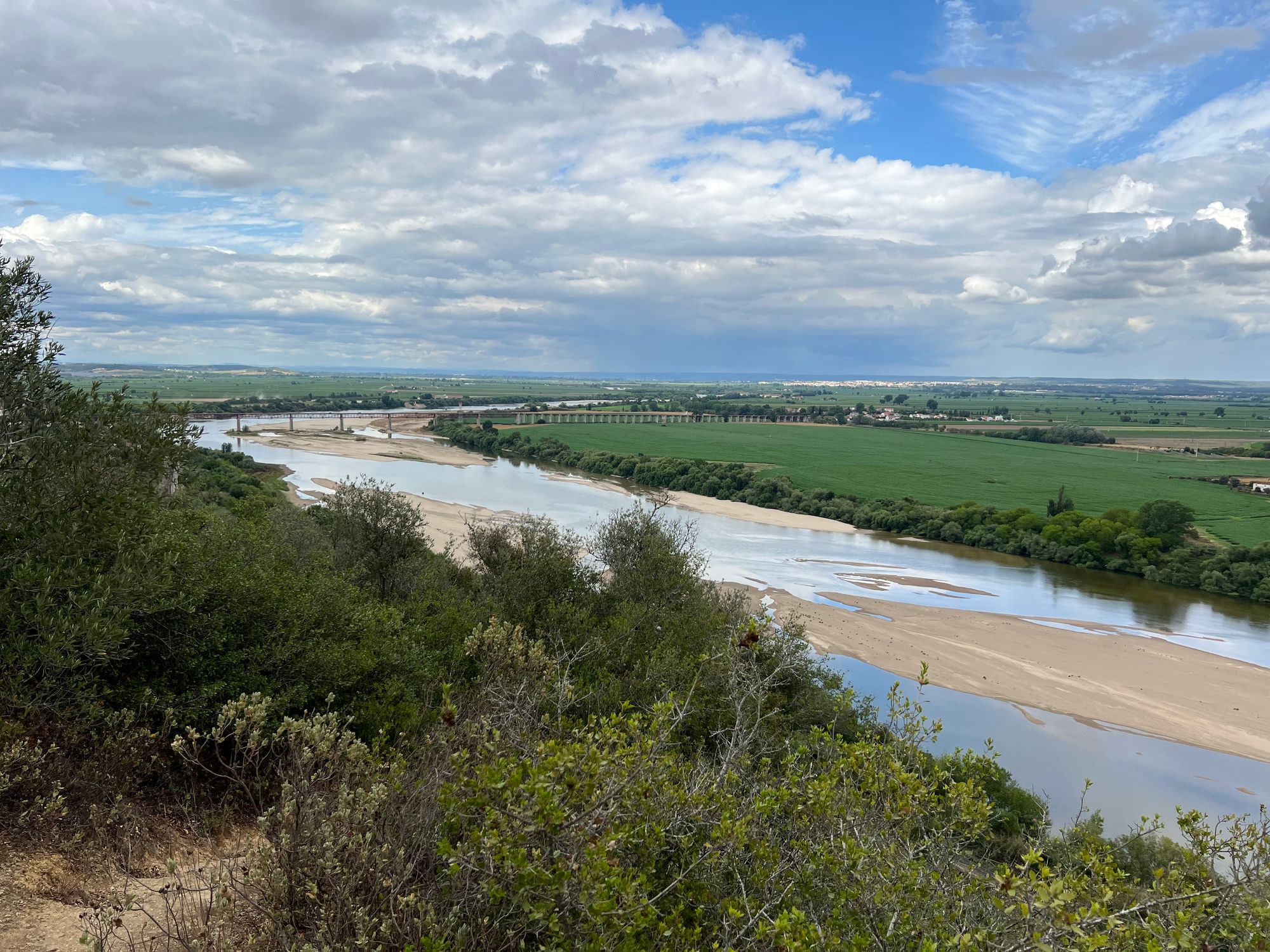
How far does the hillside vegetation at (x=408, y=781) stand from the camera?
4141mm

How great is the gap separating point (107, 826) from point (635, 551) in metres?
13.9

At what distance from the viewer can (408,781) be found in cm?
559

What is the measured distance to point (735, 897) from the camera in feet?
15.2

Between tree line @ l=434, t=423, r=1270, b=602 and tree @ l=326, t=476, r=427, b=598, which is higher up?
tree @ l=326, t=476, r=427, b=598

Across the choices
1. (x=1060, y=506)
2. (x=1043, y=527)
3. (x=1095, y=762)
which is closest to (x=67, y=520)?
(x=1095, y=762)

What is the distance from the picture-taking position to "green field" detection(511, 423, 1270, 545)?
5656cm

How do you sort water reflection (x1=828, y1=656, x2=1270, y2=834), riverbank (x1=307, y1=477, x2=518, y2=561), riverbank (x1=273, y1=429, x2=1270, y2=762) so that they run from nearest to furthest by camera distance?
1. water reflection (x1=828, y1=656, x2=1270, y2=834)
2. riverbank (x1=273, y1=429, x2=1270, y2=762)
3. riverbank (x1=307, y1=477, x2=518, y2=561)

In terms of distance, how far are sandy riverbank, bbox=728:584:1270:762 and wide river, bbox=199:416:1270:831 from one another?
0.81 meters

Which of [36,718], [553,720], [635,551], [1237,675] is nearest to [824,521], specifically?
[1237,675]

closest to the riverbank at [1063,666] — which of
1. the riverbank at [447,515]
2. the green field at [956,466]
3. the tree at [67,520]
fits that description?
the riverbank at [447,515]

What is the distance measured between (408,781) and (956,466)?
258 ft

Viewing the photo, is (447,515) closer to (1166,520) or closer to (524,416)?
(1166,520)

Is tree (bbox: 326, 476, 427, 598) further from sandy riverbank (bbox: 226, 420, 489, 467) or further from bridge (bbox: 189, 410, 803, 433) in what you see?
bridge (bbox: 189, 410, 803, 433)

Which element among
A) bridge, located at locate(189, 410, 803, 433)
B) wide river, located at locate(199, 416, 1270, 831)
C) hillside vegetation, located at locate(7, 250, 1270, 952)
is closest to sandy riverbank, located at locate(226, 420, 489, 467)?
wide river, located at locate(199, 416, 1270, 831)
